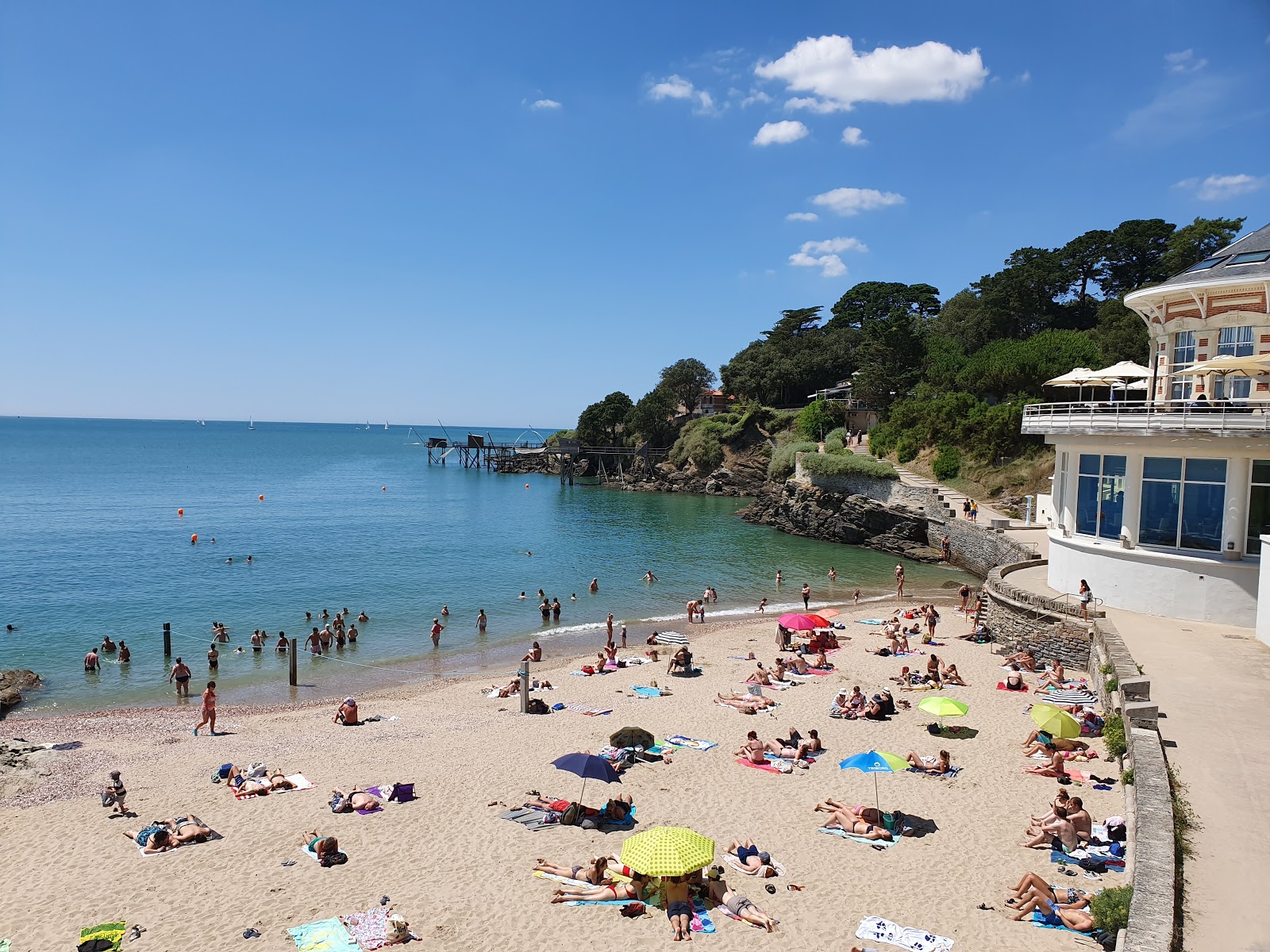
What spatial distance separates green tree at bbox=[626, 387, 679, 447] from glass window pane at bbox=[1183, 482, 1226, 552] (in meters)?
68.8

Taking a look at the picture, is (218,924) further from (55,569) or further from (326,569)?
(55,569)

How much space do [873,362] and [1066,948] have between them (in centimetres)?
5897

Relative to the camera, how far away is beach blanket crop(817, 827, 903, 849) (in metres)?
11.4

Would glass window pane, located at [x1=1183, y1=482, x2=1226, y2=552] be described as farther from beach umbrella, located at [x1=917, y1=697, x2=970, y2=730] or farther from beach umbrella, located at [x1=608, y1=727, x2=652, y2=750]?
beach umbrella, located at [x1=608, y1=727, x2=652, y2=750]

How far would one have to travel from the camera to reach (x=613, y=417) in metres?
91.5

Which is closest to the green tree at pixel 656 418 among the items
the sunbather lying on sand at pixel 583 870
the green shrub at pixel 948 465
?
the green shrub at pixel 948 465

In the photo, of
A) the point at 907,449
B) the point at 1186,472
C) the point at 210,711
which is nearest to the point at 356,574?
the point at 210,711

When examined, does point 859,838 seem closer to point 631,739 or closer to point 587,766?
point 587,766

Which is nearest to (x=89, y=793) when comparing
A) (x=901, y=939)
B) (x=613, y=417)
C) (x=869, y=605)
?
(x=901, y=939)

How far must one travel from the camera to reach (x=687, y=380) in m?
92.0

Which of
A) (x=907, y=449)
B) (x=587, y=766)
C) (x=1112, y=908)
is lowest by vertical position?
(x=587, y=766)

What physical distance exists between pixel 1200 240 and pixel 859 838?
62839 mm

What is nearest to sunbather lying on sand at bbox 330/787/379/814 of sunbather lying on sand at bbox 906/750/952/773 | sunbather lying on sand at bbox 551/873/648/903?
sunbather lying on sand at bbox 551/873/648/903

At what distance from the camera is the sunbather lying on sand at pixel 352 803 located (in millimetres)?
13109
